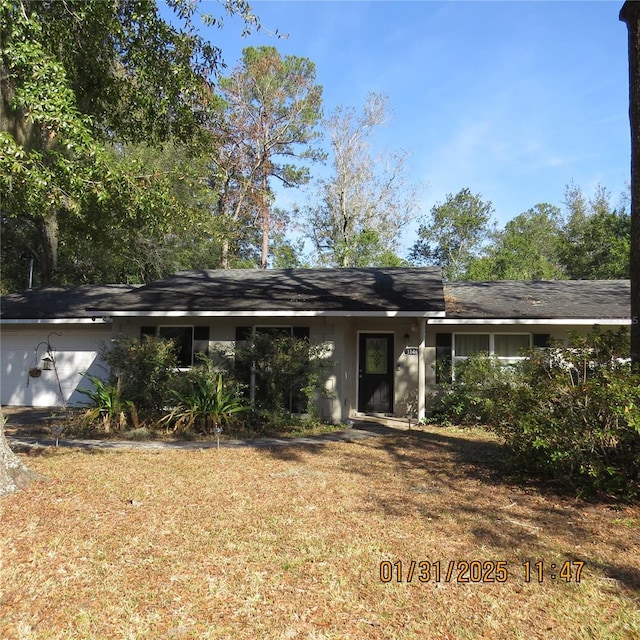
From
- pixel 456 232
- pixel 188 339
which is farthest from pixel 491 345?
pixel 456 232

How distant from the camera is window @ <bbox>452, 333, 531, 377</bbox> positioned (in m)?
11.8

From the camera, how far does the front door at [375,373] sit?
12.5 meters

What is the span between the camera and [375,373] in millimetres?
12602

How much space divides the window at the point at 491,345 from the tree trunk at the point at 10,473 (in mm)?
9201

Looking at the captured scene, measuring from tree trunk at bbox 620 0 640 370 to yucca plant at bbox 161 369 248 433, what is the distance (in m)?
6.65

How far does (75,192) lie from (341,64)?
5901 mm

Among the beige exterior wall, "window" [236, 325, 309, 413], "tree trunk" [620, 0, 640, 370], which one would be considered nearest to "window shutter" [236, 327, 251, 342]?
the beige exterior wall

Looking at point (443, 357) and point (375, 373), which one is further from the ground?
point (443, 357)

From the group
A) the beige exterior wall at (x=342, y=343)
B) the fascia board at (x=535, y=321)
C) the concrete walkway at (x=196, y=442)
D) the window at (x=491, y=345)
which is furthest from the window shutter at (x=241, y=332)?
the window at (x=491, y=345)

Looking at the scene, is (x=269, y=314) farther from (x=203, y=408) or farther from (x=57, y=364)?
(x=57, y=364)

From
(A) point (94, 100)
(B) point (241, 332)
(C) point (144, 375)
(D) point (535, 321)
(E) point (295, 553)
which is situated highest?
(A) point (94, 100)

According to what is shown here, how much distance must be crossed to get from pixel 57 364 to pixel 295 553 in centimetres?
1263

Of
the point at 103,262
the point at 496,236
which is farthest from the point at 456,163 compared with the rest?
the point at 496,236

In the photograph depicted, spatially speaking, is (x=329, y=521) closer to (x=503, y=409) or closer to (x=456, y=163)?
(x=503, y=409)
